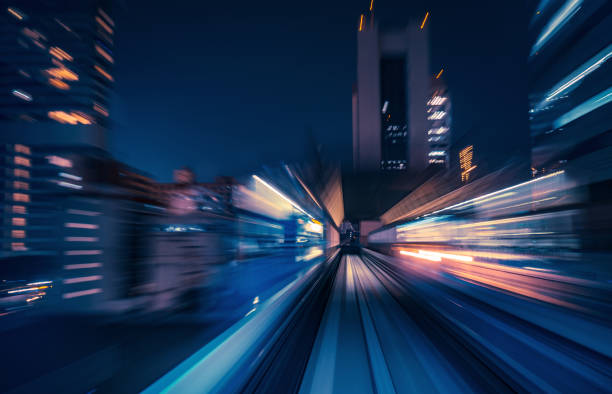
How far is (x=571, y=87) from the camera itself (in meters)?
8.86

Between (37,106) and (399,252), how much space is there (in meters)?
Result: 21.3

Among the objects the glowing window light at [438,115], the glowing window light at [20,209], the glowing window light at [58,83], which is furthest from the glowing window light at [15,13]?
the glowing window light at [438,115]

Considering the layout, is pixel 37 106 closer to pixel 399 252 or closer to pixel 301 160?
pixel 301 160

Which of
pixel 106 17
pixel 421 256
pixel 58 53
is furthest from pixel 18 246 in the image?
pixel 421 256

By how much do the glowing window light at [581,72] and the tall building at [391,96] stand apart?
9.06 meters

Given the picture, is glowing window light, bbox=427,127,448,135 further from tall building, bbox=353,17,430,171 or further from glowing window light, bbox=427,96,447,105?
tall building, bbox=353,17,430,171

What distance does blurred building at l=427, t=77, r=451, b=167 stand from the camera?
2231cm

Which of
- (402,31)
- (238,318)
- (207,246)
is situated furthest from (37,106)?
(402,31)

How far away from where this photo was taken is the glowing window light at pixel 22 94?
2.64 meters

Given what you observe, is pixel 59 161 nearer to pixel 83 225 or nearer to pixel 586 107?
pixel 83 225

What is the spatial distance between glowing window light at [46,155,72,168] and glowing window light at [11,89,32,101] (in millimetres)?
953

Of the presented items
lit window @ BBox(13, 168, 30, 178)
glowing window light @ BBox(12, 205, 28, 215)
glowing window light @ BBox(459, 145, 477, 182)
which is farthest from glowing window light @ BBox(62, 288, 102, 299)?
glowing window light @ BBox(459, 145, 477, 182)

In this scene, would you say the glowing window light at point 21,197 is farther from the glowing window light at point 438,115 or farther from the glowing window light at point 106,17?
the glowing window light at point 438,115

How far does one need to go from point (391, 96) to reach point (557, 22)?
44.0ft
